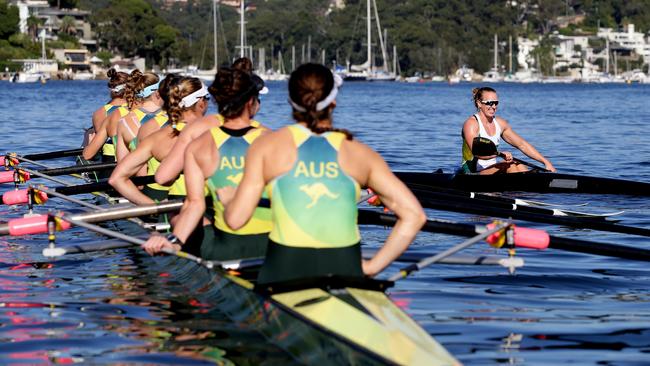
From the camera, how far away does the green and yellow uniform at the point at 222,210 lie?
799 centimetres

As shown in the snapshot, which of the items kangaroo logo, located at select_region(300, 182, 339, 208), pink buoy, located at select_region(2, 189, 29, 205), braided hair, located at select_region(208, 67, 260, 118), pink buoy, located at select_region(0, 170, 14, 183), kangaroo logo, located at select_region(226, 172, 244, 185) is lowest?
pink buoy, located at select_region(0, 170, 14, 183)

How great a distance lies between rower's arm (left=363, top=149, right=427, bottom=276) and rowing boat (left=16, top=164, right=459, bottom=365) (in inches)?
9.1

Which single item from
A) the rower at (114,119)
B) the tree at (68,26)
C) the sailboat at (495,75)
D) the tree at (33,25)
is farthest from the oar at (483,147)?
the sailboat at (495,75)

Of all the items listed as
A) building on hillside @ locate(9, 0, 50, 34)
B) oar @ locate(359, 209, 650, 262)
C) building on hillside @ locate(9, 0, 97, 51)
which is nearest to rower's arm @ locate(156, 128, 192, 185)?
oar @ locate(359, 209, 650, 262)

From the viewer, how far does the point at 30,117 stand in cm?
4634

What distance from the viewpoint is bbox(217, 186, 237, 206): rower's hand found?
319 inches

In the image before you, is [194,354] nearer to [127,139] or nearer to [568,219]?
[568,219]

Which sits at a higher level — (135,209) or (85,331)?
(135,209)

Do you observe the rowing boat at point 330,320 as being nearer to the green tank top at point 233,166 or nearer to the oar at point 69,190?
the green tank top at point 233,166

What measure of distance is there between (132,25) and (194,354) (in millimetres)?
162806

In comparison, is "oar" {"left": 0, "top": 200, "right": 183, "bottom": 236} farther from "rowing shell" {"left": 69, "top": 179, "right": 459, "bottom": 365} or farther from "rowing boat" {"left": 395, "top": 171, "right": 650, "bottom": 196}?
"rowing boat" {"left": 395, "top": 171, "right": 650, "bottom": 196}

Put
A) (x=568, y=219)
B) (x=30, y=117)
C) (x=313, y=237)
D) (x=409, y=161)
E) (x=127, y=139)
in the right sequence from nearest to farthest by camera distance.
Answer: (x=313, y=237) < (x=568, y=219) < (x=127, y=139) < (x=409, y=161) < (x=30, y=117)

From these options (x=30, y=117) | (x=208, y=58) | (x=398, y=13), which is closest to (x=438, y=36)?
(x=398, y=13)

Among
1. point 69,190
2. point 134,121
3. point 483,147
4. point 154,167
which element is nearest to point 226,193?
point 154,167
